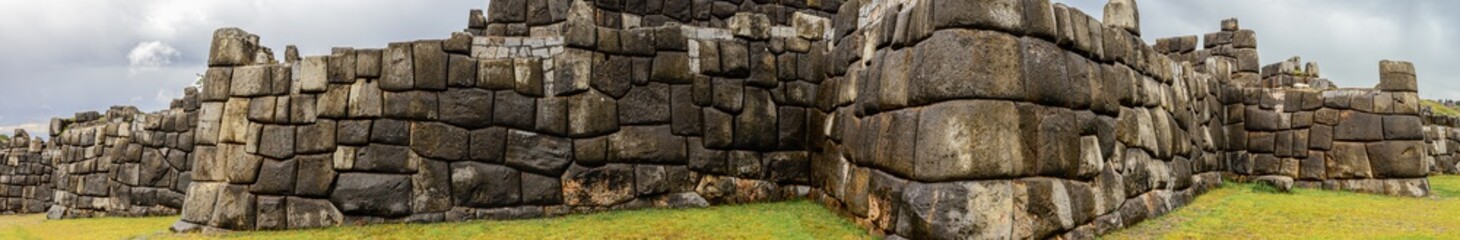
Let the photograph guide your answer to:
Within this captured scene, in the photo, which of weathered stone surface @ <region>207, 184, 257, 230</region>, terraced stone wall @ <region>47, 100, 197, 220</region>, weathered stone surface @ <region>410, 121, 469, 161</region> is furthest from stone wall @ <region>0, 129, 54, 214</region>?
weathered stone surface @ <region>410, 121, 469, 161</region>

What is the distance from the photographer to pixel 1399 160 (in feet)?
32.5

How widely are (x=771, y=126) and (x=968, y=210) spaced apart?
3668 millimetres

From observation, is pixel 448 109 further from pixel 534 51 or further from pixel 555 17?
pixel 555 17

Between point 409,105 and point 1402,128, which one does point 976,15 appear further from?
point 1402,128

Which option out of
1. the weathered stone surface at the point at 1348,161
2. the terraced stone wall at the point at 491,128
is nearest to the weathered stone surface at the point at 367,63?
the terraced stone wall at the point at 491,128

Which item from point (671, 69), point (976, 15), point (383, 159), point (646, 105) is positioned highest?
point (976, 15)

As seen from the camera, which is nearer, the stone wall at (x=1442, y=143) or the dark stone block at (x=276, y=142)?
the dark stone block at (x=276, y=142)

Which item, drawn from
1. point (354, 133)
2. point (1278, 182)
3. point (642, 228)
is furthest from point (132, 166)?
point (1278, 182)

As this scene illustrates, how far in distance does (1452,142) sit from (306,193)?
23389mm

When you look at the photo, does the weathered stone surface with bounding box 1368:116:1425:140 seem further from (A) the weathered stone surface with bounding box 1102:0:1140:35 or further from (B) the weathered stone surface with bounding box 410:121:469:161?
(B) the weathered stone surface with bounding box 410:121:469:161

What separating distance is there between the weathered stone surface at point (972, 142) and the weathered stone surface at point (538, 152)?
4035mm

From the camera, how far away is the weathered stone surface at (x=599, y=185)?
26.1 feet

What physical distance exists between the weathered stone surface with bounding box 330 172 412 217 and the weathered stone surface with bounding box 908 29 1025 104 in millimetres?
5165

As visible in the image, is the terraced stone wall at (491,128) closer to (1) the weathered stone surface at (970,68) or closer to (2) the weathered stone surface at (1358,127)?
(1) the weathered stone surface at (970,68)
